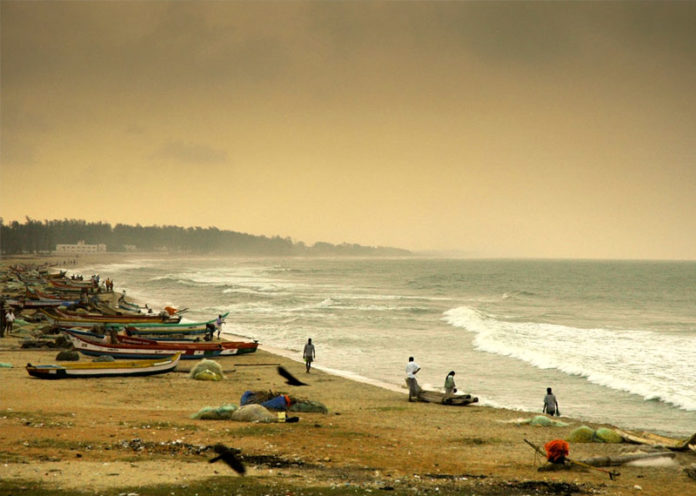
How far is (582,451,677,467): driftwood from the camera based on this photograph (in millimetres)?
14500

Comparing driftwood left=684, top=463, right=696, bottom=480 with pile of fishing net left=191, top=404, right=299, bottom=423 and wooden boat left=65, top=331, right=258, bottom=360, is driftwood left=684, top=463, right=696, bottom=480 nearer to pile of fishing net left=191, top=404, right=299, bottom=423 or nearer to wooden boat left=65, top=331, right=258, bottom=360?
pile of fishing net left=191, top=404, right=299, bottom=423

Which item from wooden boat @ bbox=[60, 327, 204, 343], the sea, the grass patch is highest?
the grass patch

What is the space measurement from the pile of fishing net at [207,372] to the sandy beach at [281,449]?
2.61m

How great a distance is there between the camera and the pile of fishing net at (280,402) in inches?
751

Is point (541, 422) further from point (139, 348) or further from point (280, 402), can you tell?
point (139, 348)

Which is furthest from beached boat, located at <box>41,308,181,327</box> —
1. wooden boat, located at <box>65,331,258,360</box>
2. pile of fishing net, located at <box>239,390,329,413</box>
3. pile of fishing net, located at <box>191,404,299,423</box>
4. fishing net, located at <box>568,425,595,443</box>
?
fishing net, located at <box>568,425,595,443</box>

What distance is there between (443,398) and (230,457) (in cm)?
1162

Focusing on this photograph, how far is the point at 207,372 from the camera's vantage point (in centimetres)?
2620

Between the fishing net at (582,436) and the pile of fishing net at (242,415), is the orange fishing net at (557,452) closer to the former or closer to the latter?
the fishing net at (582,436)

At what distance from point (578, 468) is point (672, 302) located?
84038 mm

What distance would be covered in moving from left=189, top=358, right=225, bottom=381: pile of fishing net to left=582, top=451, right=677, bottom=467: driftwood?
53.3ft

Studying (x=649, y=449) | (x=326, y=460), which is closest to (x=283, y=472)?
(x=326, y=460)

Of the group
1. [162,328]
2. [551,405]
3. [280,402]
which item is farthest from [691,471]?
[162,328]

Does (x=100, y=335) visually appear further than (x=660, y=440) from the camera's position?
Yes
